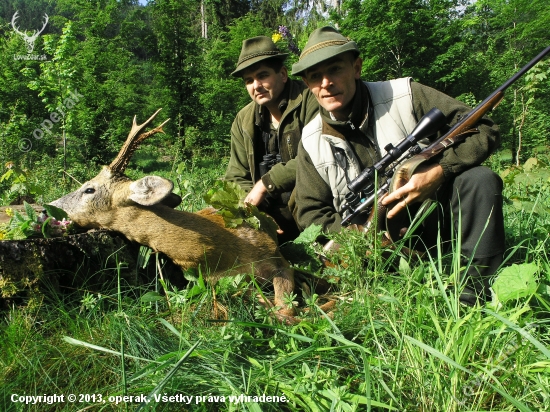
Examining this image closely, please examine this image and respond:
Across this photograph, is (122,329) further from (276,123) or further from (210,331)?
(276,123)

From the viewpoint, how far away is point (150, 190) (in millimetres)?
2900

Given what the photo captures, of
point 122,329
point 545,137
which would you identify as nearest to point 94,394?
point 122,329

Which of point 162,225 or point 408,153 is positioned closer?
point 162,225

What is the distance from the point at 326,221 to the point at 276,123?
5.09ft

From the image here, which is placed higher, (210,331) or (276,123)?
(276,123)

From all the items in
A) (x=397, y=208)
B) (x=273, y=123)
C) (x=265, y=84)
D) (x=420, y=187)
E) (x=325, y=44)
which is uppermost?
(x=325, y=44)

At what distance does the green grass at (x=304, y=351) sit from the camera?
5.62 ft

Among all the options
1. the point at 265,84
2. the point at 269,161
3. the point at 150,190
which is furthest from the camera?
the point at 269,161

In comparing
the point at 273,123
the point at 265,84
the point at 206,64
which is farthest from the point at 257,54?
the point at 206,64

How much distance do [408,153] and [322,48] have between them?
1.01 metres

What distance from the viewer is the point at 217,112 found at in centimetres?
2427

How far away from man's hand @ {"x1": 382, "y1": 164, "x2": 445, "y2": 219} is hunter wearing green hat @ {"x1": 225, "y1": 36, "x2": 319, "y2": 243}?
57.7 inches

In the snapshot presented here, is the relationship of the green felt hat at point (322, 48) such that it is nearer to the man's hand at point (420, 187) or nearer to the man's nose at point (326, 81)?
the man's nose at point (326, 81)

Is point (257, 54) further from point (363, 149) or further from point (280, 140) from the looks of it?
point (363, 149)
